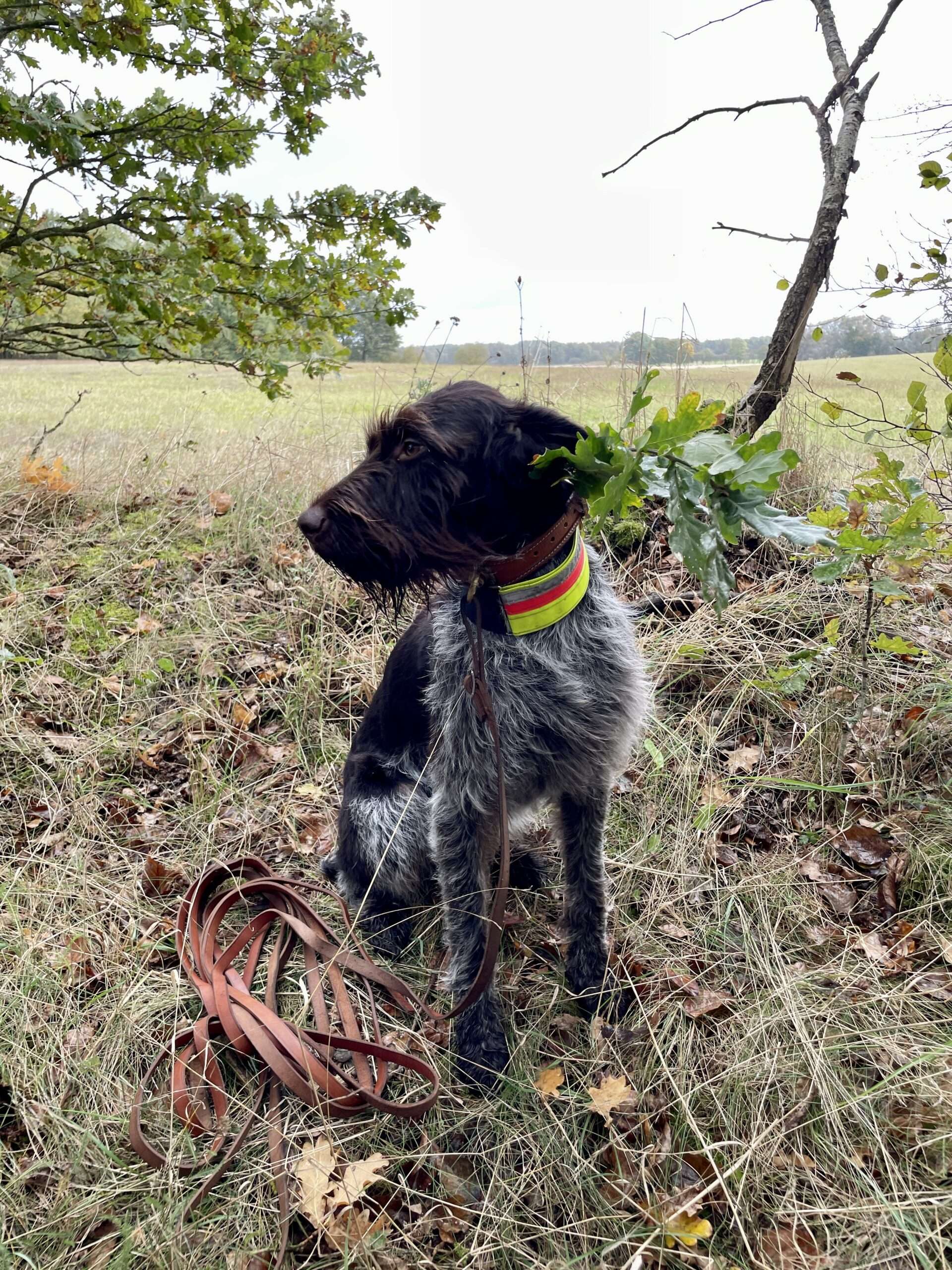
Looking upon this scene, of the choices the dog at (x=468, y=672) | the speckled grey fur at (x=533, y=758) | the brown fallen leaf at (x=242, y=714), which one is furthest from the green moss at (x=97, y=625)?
the speckled grey fur at (x=533, y=758)

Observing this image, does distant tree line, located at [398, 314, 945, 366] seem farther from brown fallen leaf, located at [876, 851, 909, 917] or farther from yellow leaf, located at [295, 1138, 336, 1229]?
yellow leaf, located at [295, 1138, 336, 1229]

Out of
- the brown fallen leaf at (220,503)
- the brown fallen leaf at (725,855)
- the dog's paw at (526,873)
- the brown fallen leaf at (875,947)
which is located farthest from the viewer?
the brown fallen leaf at (220,503)

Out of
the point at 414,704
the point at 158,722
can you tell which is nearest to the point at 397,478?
the point at 414,704

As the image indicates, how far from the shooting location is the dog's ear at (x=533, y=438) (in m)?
2.34

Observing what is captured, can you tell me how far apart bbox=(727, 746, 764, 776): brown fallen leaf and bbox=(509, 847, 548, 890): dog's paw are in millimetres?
974

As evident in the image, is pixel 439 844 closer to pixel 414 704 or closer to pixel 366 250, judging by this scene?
pixel 414 704

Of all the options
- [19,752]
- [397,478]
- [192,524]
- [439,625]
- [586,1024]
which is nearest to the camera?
[397,478]

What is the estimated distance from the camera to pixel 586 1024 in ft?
8.68

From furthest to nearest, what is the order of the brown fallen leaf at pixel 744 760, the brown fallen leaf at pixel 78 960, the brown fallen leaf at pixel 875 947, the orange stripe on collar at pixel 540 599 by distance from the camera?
the brown fallen leaf at pixel 744 760, the brown fallen leaf at pixel 78 960, the brown fallen leaf at pixel 875 947, the orange stripe on collar at pixel 540 599

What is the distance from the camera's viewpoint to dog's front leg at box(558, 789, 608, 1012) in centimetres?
277

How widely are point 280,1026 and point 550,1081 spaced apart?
33.5 inches

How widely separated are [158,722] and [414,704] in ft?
6.37

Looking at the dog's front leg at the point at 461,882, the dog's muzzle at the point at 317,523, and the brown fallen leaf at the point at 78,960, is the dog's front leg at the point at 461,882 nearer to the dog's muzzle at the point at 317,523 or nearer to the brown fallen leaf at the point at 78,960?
the dog's muzzle at the point at 317,523

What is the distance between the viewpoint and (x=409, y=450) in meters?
2.39
